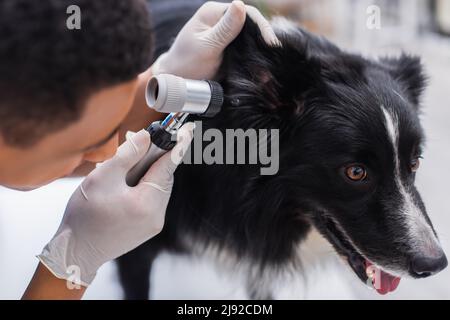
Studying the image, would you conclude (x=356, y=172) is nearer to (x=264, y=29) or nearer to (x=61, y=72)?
(x=264, y=29)

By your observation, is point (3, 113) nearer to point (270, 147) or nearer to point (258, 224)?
point (270, 147)

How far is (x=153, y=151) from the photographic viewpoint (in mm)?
858

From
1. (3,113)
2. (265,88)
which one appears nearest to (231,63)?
(265,88)

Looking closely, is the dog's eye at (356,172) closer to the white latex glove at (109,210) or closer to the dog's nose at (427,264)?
the dog's nose at (427,264)

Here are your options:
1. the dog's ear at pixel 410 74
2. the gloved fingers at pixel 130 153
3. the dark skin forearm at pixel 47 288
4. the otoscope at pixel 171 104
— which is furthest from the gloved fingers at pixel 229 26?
the dark skin forearm at pixel 47 288

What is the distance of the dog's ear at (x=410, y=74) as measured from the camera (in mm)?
1048

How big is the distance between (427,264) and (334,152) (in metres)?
0.25

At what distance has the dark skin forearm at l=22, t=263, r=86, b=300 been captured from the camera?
88 cm

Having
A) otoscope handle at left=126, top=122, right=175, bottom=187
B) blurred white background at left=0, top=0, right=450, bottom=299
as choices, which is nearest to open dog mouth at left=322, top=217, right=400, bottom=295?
blurred white background at left=0, top=0, right=450, bottom=299

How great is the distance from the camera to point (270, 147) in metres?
0.96

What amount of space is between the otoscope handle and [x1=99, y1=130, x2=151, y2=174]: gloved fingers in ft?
0.04

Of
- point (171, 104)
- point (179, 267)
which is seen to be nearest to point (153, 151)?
point (171, 104)

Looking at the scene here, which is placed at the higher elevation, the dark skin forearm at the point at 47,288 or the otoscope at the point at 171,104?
the otoscope at the point at 171,104

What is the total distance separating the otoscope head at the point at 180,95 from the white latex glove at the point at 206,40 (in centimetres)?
11
